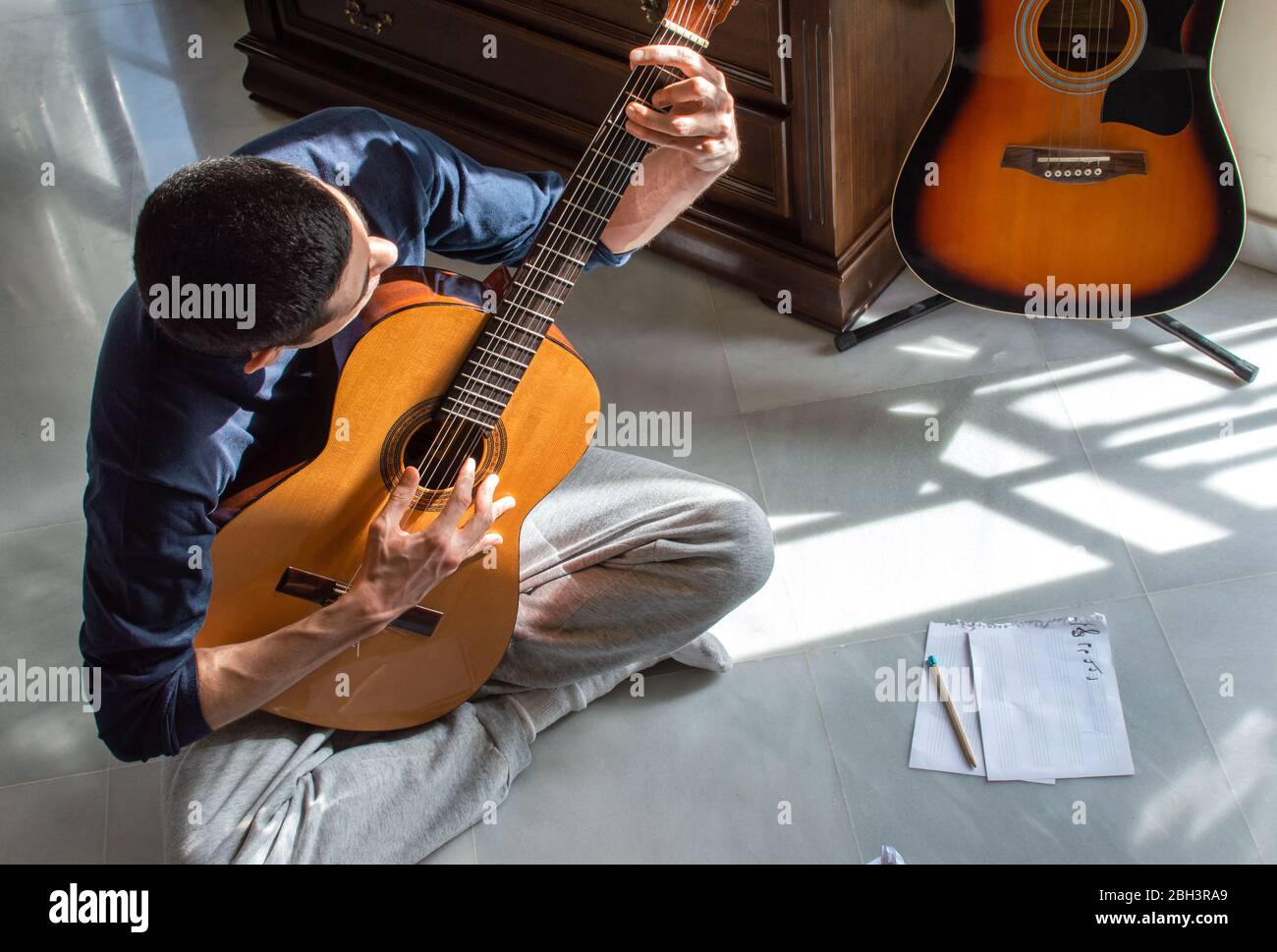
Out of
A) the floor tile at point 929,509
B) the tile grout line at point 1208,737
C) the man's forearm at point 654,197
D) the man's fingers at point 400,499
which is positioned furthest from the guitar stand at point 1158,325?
the man's fingers at point 400,499

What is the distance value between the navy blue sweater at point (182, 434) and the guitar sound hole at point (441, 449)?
0.12 meters

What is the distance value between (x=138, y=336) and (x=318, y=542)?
0.36 m

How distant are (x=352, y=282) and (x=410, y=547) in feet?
1.18

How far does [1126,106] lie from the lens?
1.97 meters

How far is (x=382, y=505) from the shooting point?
1655 mm

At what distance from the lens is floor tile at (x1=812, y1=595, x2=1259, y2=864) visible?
73.7 inches

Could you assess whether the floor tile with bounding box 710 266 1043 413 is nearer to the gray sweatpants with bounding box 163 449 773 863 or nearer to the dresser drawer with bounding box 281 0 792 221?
the dresser drawer with bounding box 281 0 792 221

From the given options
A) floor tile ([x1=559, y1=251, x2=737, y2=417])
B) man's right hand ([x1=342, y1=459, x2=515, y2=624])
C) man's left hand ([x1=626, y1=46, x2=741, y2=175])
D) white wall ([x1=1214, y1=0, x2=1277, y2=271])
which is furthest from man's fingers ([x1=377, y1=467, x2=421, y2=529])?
white wall ([x1=1214, y1=0, x2=1277, y2=271])

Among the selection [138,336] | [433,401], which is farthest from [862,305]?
[138,336]

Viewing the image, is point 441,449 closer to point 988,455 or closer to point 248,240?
point 248,240

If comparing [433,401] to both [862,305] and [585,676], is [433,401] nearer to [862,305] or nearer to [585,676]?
[585,676]

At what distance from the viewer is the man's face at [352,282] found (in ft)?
4.50

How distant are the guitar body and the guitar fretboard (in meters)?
0.02

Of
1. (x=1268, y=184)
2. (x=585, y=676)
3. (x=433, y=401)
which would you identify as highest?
(x=433, y=401)
